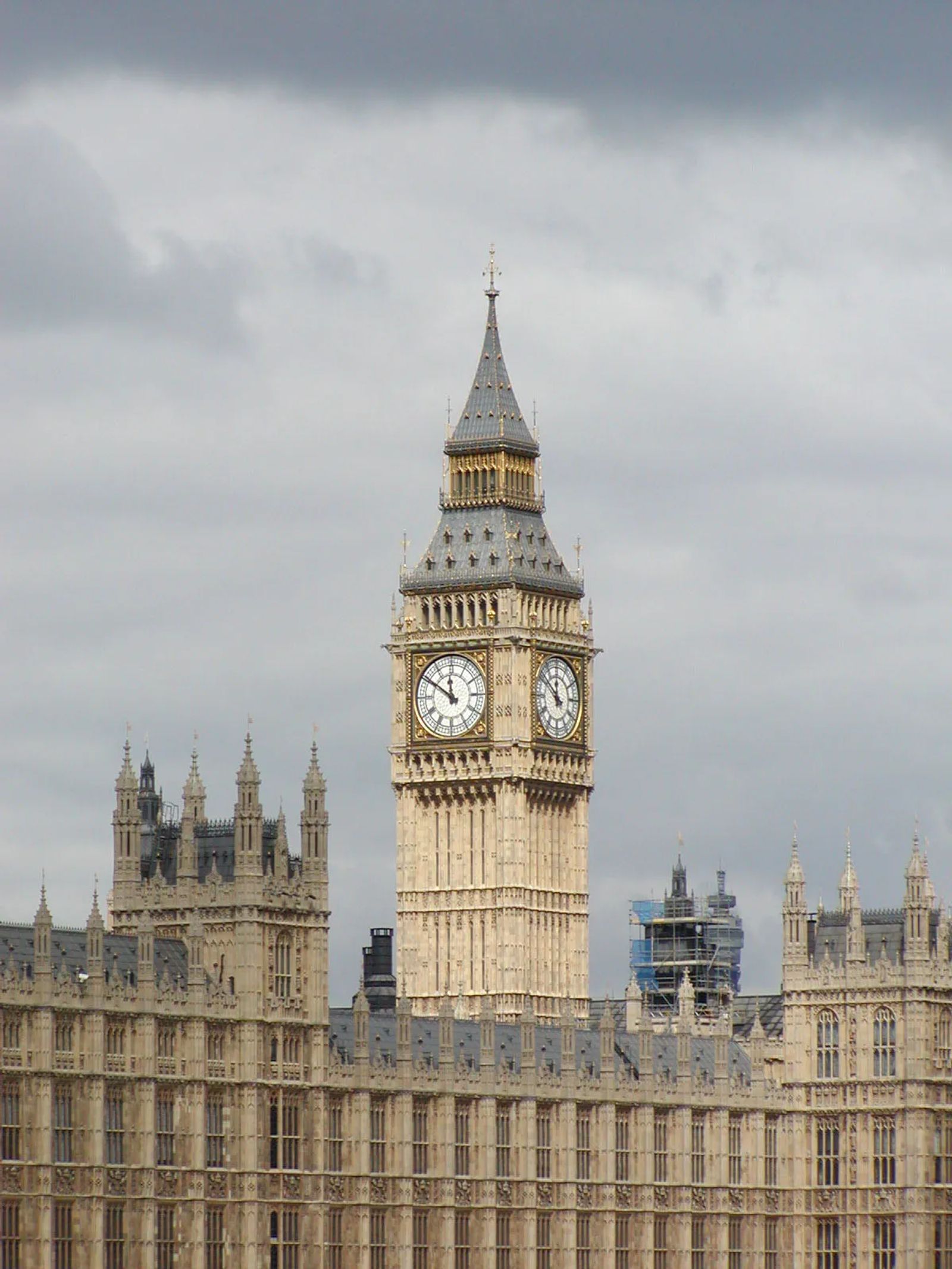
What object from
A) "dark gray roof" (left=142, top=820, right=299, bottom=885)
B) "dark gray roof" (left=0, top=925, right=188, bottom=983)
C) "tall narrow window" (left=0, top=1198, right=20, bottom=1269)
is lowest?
"tall narrow window" (left=0, top=1198, right=20, bottom=1269)

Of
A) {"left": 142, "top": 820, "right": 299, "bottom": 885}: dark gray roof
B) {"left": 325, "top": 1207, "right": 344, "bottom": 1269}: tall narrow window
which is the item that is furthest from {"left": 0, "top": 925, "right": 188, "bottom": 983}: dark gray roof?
{"left": 325, "top": 1207, "right": 344, "bottom": 1269}: tall narrow window

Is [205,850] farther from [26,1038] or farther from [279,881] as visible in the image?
[26,1038]

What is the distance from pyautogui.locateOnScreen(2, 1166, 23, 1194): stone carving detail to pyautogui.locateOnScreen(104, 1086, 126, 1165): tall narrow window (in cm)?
476

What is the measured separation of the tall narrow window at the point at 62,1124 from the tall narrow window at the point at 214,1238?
868 cm

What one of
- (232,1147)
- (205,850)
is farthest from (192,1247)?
(205,850)

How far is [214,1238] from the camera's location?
193 m

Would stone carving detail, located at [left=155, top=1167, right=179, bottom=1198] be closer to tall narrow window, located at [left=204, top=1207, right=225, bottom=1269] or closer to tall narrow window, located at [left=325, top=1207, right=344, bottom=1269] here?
tall narrow window, located at [left=204, top=1207, right=225, bottom=1269]

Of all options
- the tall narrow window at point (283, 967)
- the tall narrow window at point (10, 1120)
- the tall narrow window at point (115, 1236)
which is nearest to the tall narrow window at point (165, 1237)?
the tall narrow window at point (115, 1236)

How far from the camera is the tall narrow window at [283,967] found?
197125mm

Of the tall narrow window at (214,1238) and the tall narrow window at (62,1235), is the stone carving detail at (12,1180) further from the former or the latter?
the tall narrow window at (214,1238)

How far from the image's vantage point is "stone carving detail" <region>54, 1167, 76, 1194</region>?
185 metres

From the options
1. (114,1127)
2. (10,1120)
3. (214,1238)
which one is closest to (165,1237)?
(214,1238)

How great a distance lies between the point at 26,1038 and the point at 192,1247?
13.5m

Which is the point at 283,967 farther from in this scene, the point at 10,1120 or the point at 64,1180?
the point at 10,1120
